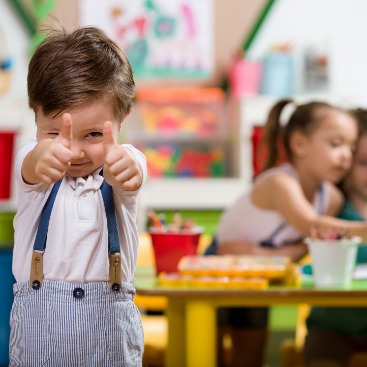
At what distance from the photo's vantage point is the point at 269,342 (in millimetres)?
2963

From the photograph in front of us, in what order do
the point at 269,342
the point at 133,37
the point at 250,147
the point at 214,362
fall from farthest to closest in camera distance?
1. the point at 133,37
2. the point at 250,147
3. the point at 269,342
4. the point at 214,362

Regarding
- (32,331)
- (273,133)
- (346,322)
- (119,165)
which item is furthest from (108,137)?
(273,133)

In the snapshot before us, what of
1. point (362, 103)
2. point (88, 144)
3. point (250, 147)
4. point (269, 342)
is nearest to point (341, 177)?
point (269, 342)

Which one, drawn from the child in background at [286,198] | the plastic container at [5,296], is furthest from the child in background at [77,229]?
the plastic container at [5,296]

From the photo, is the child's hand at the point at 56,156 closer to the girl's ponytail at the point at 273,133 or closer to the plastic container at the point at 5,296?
the girl's ponytail at the point at 273,133

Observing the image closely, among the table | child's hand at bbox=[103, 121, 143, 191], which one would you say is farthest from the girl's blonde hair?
child's hand at bbox=[103, 121, 143, 191]

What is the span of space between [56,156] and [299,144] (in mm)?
1520

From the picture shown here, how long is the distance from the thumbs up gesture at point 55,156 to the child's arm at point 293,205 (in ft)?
3.56

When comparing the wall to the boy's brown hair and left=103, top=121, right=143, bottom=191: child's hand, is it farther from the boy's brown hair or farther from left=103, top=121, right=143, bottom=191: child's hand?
left=103, top=121, right=143, bottom=191: child's hand

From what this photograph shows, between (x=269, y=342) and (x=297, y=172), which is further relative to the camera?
(x=269, y=342)

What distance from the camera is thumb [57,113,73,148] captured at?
1.14 metres

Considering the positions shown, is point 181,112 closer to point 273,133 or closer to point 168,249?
point 273,133

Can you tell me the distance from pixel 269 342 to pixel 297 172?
0.69 metres

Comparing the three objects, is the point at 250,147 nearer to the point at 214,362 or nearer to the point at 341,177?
the point at 341,177
